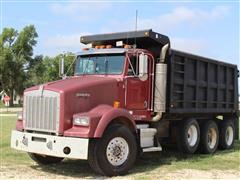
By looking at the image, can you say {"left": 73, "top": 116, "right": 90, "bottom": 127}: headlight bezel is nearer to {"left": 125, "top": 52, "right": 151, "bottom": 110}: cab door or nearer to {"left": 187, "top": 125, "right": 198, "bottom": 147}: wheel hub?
{"left": 125, "top": 52, "right": 151, "bottom": 110}: cab door

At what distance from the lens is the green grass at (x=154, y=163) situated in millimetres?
10125

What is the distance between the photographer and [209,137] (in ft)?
46.4

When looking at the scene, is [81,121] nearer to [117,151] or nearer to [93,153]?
[93,153]

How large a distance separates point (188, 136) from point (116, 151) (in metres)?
3.70

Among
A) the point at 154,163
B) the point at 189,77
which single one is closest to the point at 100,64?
the point at 154,163

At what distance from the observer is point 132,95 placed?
11.0 m

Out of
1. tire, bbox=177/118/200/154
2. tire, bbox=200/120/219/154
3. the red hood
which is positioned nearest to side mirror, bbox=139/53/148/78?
the red hood

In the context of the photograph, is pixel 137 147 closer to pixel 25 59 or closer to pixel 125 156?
pixel 125 156

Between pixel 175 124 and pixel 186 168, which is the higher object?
pixel 175 124

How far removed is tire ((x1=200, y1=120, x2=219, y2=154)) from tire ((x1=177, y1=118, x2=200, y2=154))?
1.03 feet

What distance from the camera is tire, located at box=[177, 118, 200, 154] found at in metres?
12.6

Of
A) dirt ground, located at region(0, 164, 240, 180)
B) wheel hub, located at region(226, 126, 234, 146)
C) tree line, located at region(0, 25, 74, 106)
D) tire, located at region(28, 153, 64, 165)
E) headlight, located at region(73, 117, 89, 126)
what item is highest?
tree line, located at region(0, 25, 74, 106)

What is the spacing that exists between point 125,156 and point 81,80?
1.94m

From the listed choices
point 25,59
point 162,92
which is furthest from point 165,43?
point 25,59
